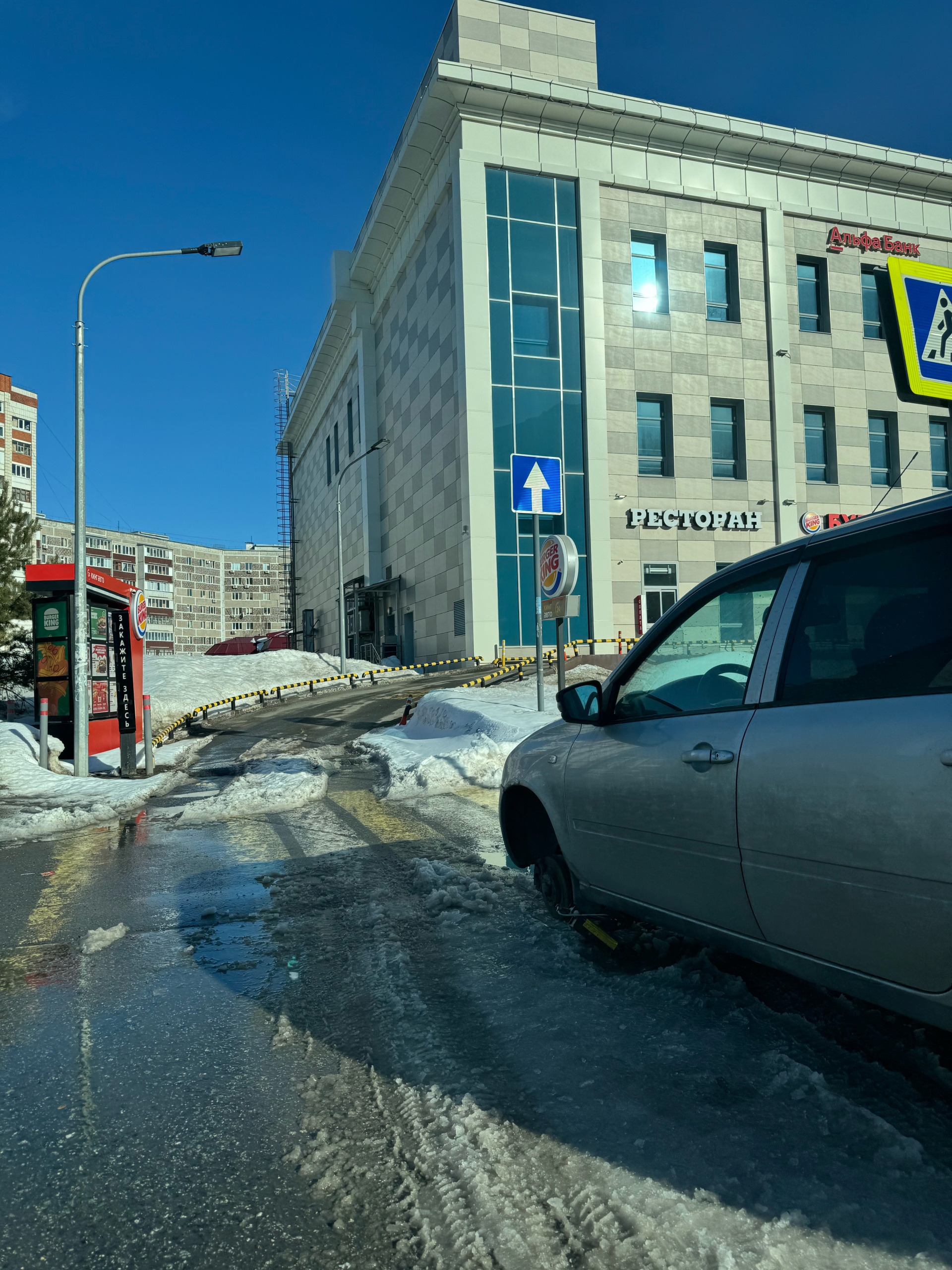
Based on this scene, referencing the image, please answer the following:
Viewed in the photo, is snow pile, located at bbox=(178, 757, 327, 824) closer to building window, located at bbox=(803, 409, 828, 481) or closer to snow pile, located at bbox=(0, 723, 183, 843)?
snow pile, located at bbox=(0, 723, 183, 843)

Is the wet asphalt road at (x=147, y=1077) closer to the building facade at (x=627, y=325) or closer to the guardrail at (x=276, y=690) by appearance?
the guardrail at (x=276, y=690)

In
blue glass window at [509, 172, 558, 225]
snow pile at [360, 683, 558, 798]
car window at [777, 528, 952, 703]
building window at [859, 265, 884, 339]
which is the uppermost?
blue glass window at [509, 172, 558, 225]

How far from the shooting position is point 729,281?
36.4 m

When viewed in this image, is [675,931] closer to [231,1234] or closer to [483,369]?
[231,1234]

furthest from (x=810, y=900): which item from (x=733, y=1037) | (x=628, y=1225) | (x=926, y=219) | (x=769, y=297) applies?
(x=926, y=219)

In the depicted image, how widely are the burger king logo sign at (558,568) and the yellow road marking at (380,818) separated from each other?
167 inches

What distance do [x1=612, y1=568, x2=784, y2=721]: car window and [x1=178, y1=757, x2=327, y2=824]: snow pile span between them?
6.14m

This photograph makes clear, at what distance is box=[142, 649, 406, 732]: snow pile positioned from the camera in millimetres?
27453

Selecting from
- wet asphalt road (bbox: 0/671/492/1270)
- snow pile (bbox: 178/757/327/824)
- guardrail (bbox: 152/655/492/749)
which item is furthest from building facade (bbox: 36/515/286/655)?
wet asphalt road (bbox: 0/671/492/1270)

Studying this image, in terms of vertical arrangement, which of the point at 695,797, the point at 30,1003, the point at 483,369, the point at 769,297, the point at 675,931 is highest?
the point at 769,297

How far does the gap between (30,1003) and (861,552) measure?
12.1 ft

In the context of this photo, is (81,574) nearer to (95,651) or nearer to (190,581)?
(95,651)

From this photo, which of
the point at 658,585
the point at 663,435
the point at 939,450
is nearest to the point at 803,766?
the point at 658,585

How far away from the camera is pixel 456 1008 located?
A: 344cm
